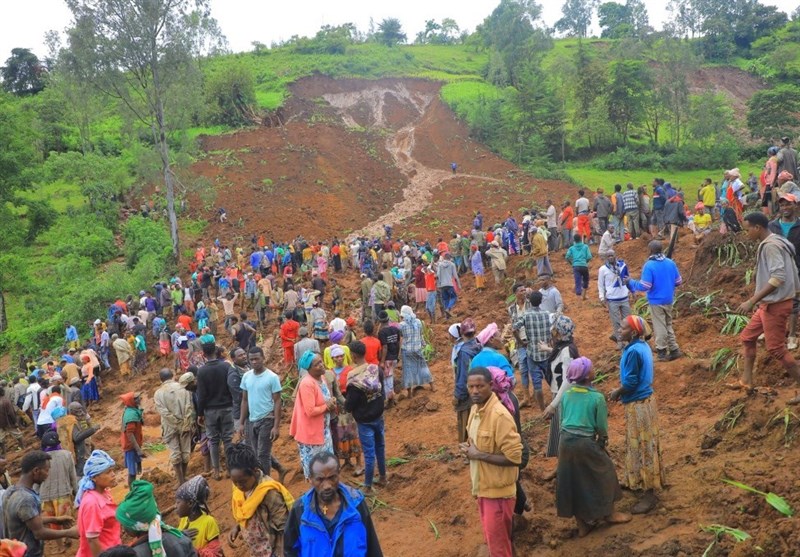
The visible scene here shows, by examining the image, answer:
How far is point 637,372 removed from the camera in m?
4.91

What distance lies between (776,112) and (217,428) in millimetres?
43530

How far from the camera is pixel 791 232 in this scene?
6.67 meters

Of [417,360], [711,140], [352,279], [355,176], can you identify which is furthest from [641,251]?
[711,140]

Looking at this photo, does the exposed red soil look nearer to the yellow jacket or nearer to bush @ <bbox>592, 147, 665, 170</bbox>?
the yellow jacket

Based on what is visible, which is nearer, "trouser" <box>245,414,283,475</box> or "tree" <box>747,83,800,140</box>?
"trouser" <box>245,414,283,475</box>

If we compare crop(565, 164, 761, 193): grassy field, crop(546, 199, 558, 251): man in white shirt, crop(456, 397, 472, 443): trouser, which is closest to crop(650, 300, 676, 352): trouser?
crop(456, 397, 472, 443): trouser

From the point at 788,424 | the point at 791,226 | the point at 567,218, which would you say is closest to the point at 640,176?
the point at 567,218

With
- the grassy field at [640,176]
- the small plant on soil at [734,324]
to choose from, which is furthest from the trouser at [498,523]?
the grassy field at [640,176]

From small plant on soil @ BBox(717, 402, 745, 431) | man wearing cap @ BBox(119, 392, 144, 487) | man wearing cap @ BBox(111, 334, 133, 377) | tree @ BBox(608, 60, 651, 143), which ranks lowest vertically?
man wearing cap @ BBox(111, 334, 133, 377)

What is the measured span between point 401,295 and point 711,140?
3472 centimetres

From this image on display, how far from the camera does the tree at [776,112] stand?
39125 millimetres

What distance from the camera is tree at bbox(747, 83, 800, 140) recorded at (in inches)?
1540

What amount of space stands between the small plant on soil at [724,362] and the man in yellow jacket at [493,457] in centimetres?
433

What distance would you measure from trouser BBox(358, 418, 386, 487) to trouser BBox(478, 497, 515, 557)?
2.16 metres
